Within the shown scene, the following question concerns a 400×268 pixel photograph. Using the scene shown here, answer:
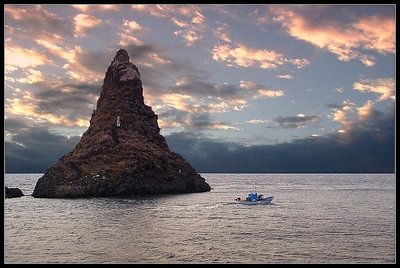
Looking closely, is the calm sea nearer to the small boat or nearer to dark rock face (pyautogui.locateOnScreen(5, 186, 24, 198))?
the small boat

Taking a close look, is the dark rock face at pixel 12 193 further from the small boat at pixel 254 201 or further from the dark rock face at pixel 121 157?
the small boat at pixel 254 201

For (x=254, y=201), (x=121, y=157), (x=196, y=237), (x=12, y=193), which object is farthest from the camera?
(x=121, y=157)

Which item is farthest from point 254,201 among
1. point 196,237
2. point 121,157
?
point 196,237

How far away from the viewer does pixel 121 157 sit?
5399 inches

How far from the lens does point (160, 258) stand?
137 feet

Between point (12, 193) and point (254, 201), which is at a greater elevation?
point (12, 193)

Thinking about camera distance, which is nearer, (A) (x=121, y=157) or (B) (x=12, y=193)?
(B) (x=12, y=193)

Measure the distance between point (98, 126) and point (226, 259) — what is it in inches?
4891

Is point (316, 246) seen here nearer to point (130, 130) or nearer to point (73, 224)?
point (73, 224)

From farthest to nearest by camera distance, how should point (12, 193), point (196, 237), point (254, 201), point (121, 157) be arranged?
point (121, 157) → point (12, 193) → point (254, 201) → point (196, 237)

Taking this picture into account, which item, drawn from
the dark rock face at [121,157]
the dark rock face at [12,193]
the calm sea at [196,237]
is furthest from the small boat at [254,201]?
the dark rock face at [12,193]

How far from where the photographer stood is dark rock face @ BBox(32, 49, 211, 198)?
129 metres

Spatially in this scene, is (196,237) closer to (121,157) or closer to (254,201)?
(254,201)

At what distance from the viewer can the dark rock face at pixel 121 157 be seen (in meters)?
129
